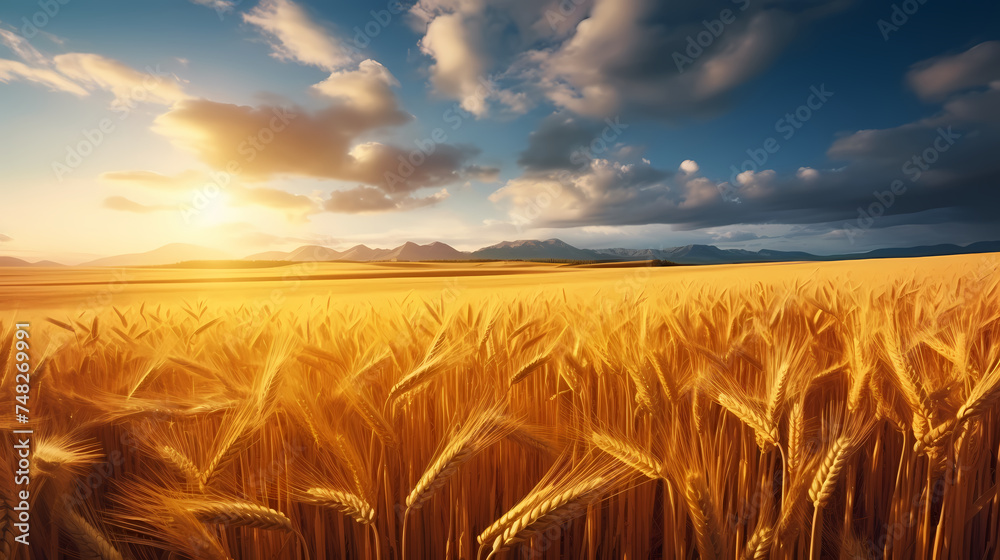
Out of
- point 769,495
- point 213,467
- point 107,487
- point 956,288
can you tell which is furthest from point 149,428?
point 956,288

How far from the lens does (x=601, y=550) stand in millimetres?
1320

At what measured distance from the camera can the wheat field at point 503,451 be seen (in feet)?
3.14

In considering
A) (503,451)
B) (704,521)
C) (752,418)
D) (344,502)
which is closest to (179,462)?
(344,502)

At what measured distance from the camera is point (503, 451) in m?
1.35

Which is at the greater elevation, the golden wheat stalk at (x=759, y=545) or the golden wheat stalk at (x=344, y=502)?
the golden wheat stalk at (x=344, y=502)

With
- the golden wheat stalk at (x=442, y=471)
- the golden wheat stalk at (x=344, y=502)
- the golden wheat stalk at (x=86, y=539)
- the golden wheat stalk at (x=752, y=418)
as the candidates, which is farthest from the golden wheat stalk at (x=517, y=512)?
the golden wheat stalk at (x=86, y=539)

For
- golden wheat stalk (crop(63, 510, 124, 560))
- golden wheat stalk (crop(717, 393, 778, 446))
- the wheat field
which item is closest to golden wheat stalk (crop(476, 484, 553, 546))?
the wheat field


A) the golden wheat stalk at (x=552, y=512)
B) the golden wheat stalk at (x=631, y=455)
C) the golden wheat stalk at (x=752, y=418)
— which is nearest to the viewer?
the golden wheat stalk at (x=552, y=512)

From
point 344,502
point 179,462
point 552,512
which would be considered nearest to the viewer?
point 552,512

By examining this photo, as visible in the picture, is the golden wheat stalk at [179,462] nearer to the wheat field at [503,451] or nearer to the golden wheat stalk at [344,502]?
the wheat field at [503,451]

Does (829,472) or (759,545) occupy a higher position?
(829,472)

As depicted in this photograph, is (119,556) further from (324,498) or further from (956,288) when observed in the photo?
(956,288)

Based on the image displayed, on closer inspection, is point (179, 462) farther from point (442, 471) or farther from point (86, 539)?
point (442, 471)

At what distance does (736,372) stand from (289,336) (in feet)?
6.72
